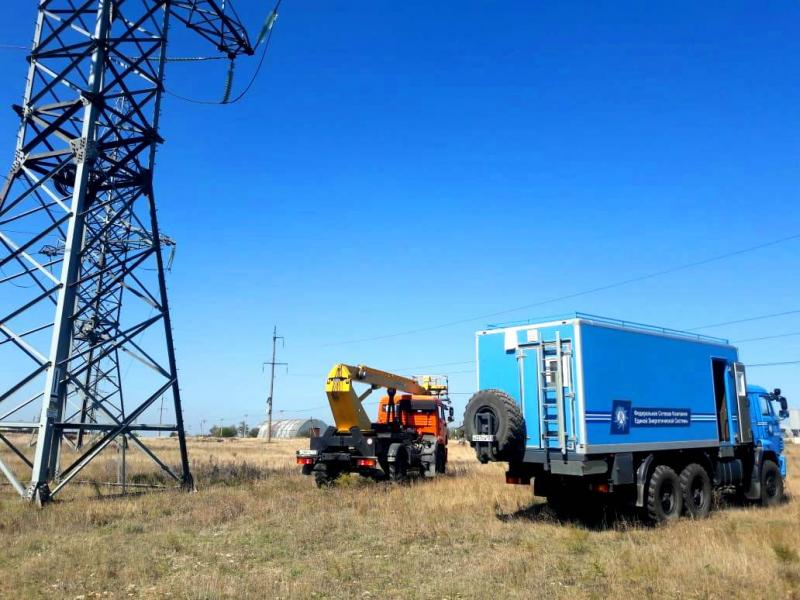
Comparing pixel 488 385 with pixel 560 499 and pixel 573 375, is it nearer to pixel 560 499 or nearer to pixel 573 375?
pixel 573 375

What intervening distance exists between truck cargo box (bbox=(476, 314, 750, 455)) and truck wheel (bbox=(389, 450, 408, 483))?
26.2 ft

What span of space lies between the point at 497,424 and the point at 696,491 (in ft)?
15.7

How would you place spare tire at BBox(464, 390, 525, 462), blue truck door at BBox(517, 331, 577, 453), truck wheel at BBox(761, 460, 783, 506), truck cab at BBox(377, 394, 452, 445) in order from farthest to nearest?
truck cab at BBox(377, 394, 452, 445) < truck wheel at BBox(761, 460, 783, 506) < spare tire at BBox(464, 390, 525, 462) < blue truck door at BBox(517, 331, 577, 453)

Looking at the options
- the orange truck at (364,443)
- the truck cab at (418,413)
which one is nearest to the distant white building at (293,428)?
the truck cab at (418,413)

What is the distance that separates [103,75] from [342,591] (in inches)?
553

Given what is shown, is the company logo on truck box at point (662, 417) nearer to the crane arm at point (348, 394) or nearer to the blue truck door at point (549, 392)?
the blue truck door at point (549, 392)

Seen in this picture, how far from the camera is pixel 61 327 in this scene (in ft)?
46.8

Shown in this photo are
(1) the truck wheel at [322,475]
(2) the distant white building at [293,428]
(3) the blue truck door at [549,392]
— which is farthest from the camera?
(2) the distant white building at [293,428]

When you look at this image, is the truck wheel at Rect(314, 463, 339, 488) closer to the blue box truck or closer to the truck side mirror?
the blue box truck

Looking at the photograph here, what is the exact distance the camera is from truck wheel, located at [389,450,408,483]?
1888 cm

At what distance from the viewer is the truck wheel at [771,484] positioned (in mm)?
14352

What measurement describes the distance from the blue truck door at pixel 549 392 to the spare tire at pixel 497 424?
33 centimetres

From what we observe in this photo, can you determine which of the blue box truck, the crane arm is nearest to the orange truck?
the crane arm

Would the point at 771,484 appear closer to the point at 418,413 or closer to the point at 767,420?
the point at 767,420
